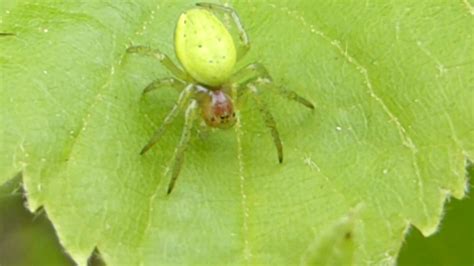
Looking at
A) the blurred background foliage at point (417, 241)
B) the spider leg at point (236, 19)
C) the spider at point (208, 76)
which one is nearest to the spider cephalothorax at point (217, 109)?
the spider at point (208, 76)

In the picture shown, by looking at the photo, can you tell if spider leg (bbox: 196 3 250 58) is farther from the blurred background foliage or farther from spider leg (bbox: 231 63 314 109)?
the blurred background foliage

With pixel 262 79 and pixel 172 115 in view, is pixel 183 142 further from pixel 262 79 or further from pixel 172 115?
pixel 262 79

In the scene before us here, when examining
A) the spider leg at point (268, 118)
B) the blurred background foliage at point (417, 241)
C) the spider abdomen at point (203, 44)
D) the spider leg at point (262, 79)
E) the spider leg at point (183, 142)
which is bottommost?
the blurred background foliage at point (417, 241)

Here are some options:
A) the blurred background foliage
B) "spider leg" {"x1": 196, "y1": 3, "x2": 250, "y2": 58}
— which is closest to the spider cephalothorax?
"spider leg" {"x1": 196, "y1": 3, "x2": 250, "y2": 58}

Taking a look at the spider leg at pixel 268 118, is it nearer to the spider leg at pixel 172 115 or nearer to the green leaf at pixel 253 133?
the green leaf at pixel 253 133

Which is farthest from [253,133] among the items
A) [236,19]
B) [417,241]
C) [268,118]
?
[417,241]

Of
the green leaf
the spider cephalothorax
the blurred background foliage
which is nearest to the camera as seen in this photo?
the green leaf
